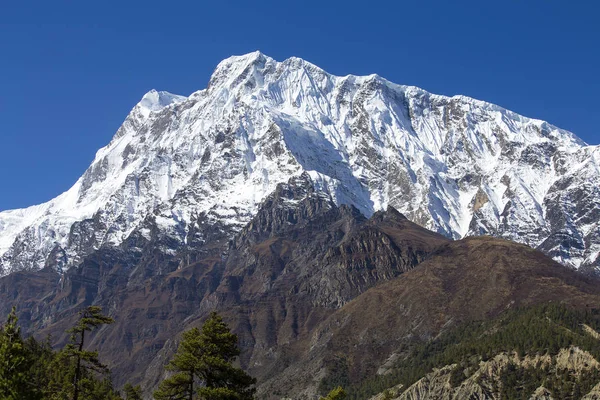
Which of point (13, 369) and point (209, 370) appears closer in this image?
point (13, 369)

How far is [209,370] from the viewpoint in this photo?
7494 cm

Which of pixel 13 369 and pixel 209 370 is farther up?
pixel 209 370

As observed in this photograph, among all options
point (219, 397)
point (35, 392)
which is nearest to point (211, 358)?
point (219, 397)

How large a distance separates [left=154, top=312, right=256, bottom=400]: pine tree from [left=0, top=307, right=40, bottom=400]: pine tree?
11.7 metres

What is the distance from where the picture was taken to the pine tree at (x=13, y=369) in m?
65.6

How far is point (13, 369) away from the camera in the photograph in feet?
218

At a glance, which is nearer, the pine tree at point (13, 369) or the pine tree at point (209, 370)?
the pine tree at point (13, 369)

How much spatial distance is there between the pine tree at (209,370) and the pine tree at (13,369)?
11.7 meters

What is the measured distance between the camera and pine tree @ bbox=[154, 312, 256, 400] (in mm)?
73750

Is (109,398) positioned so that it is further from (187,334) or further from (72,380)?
(187,334)

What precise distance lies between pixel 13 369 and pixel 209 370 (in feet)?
52.3

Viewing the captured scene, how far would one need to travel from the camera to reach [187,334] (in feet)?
254

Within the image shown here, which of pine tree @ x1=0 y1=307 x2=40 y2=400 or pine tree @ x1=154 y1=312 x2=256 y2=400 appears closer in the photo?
pine tree @ x1=0 y1=307 x2=40 y2=400

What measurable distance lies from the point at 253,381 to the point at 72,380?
21.9 meters
